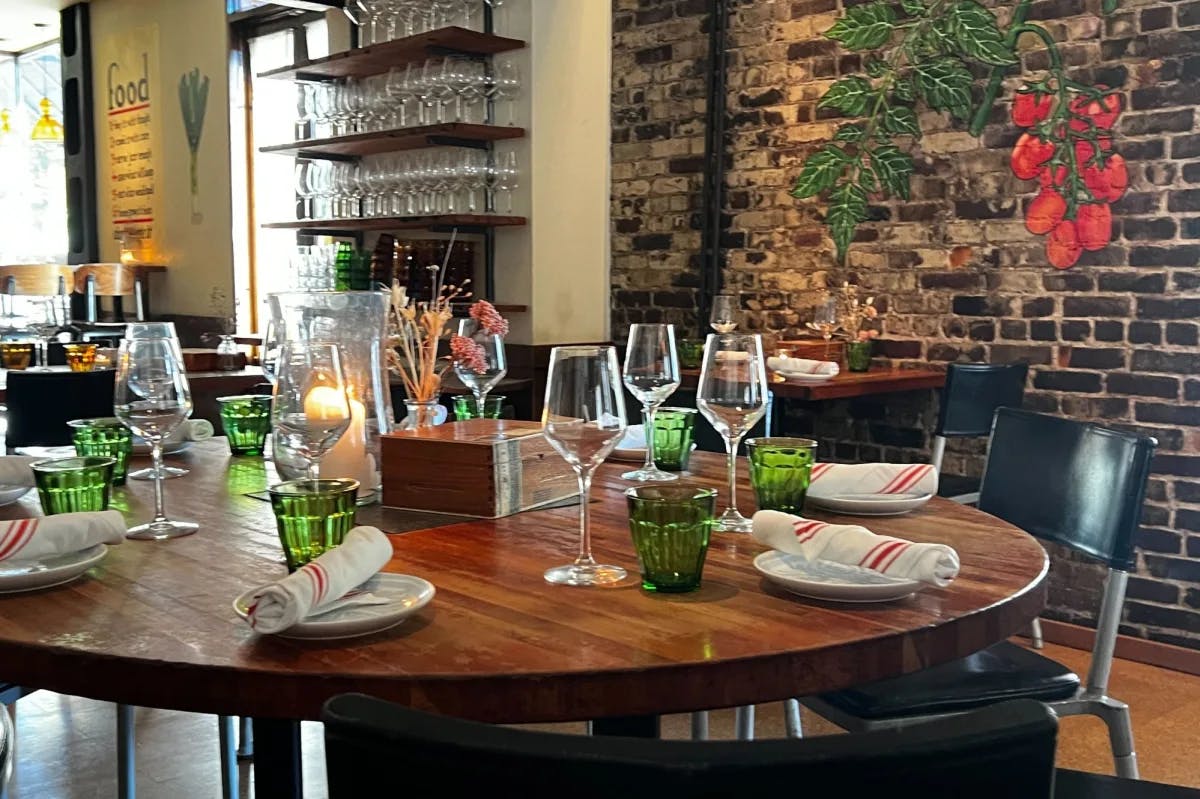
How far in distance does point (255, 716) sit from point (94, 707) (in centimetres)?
245

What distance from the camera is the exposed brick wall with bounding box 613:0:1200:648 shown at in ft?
11.6

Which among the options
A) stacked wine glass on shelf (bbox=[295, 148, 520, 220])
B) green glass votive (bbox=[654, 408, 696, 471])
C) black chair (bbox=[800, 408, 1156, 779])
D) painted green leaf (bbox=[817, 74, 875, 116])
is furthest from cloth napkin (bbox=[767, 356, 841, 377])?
green glass votive (bbox=[654, 408, 696, 471])

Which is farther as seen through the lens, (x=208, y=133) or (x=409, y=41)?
(x=208, y=133)

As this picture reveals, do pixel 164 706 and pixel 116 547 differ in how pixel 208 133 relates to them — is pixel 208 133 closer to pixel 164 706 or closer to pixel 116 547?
pixel 116 547

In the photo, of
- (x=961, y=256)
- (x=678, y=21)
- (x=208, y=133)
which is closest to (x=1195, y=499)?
(x=961, y=256)

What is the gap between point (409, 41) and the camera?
16.1 ft

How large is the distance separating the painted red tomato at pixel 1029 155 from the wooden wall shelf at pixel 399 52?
2.20 metres

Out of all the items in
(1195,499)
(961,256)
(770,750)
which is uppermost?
(961,256)

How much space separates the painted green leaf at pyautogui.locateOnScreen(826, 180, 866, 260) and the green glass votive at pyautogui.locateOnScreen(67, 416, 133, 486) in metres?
3.14

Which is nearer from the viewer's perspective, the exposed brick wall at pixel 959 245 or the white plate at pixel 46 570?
the white plate at pixel 46 570

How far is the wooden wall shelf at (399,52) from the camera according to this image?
4.84m

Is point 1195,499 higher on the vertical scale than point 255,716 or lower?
lower

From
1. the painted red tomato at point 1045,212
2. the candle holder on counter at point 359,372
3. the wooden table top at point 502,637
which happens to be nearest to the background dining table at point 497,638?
the wooden table top at point 502,637

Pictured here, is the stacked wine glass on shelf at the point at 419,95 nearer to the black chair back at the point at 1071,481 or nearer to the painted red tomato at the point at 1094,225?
the painted red tomato at the point at 1094,225
